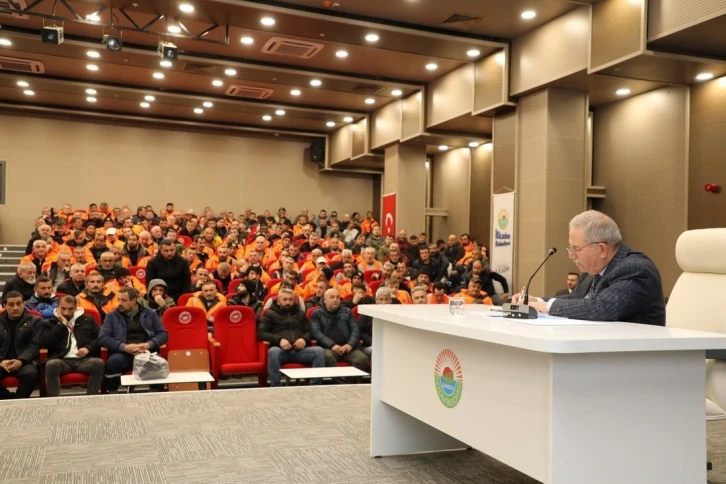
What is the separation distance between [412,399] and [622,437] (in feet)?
3.42

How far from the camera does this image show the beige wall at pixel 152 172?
1505 cm

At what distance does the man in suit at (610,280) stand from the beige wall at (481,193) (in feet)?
35.8

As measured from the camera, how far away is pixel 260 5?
7863 millimetres

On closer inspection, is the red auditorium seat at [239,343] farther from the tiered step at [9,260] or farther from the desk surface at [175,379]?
the tiered step at [9,260]

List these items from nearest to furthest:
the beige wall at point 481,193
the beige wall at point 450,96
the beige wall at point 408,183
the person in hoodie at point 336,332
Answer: the person in hoodie at point 336,332 → the beige wall at point 450,96 → the beige wall at point 408,183 → the beige wall at point 481,193

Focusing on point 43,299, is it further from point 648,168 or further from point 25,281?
point 648,168

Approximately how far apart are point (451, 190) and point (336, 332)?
9386 mm

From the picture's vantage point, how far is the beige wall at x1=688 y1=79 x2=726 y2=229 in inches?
326

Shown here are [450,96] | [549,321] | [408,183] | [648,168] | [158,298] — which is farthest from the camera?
[408,183]

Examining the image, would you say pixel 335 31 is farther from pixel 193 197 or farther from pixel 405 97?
pixel 193 197

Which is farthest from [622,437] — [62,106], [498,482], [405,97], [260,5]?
[62,106]

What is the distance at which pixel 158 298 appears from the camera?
671 centimetres

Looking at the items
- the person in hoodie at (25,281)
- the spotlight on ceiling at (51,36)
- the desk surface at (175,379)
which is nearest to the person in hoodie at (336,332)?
the desk surface at (175,379)

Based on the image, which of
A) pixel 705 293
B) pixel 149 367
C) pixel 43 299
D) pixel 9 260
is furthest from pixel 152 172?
pixel 705 293
